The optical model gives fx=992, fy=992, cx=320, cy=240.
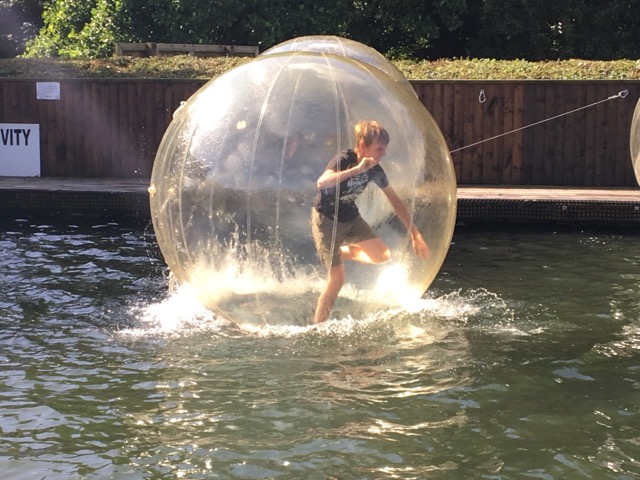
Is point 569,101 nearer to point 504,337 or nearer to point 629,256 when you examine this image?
point 629,256

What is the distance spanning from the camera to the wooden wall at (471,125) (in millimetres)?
16078

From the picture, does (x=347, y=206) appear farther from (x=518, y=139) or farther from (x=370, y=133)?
(x=518, y=139)

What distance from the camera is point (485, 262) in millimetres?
11094

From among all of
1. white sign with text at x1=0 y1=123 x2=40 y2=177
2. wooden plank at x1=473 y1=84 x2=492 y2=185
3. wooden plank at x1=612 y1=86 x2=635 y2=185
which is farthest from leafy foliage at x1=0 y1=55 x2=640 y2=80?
white sign with text at x1=0 y1=123 x2=40 y2=177

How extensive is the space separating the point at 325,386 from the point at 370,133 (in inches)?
64.5

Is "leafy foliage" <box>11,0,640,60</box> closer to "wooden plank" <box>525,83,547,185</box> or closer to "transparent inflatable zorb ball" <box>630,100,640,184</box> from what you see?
"wooden plank" <box>525,83,547,185</box>

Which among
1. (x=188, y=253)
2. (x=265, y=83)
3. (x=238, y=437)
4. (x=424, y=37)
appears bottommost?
(x=238, y=437)

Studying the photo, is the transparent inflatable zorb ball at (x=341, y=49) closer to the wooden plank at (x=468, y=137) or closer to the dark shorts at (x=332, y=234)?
the dark shorts at (x=332, y=234)

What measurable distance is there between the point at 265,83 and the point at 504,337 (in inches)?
111

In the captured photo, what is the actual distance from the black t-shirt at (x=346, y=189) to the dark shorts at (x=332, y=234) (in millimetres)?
36

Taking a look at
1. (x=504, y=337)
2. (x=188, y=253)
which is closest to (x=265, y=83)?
(x=188, y=253)

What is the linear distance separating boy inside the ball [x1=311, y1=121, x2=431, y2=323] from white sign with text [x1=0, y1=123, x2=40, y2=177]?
1203cm

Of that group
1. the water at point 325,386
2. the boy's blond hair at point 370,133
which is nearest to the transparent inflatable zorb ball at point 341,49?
the water at point 325,386

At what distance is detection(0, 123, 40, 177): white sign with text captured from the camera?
56.1 feet
